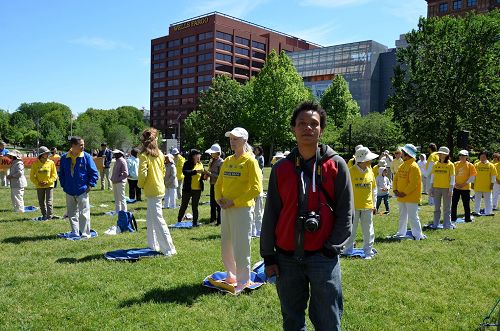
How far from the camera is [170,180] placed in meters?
14.0

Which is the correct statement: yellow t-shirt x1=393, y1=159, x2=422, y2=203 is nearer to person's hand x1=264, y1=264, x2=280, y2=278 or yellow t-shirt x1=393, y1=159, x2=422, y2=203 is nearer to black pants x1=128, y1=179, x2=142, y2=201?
person's hand x1=264, y1=264, x2=280, y2=278

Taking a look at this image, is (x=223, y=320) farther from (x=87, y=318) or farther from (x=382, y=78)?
(x=382, y=78)

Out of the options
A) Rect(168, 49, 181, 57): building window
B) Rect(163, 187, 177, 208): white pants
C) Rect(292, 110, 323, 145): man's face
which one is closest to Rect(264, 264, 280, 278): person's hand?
Rect(292, 110, 323, 145): man's face

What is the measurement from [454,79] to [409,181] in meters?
30.3

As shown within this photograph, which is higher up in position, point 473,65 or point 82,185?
point 473,65

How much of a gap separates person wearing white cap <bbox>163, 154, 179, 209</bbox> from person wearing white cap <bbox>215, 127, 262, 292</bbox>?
25.2 ft

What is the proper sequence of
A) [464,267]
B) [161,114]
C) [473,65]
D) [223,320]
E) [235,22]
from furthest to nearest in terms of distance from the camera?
1. [161,114]
2. [235,22]
3. [473,65]
4. [464,267]
5. [223,320]

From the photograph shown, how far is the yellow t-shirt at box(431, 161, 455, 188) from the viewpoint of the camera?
10969 mm

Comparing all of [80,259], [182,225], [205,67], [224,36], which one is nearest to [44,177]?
[182,225]

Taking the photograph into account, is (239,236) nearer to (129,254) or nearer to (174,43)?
(129,254)

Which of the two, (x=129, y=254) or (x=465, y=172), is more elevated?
(x=465, y=172)

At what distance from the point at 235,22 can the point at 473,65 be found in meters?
83.6

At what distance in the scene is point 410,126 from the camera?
37.9 meters

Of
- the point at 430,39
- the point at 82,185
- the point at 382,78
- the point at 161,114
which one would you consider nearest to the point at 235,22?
the point at 161,114
